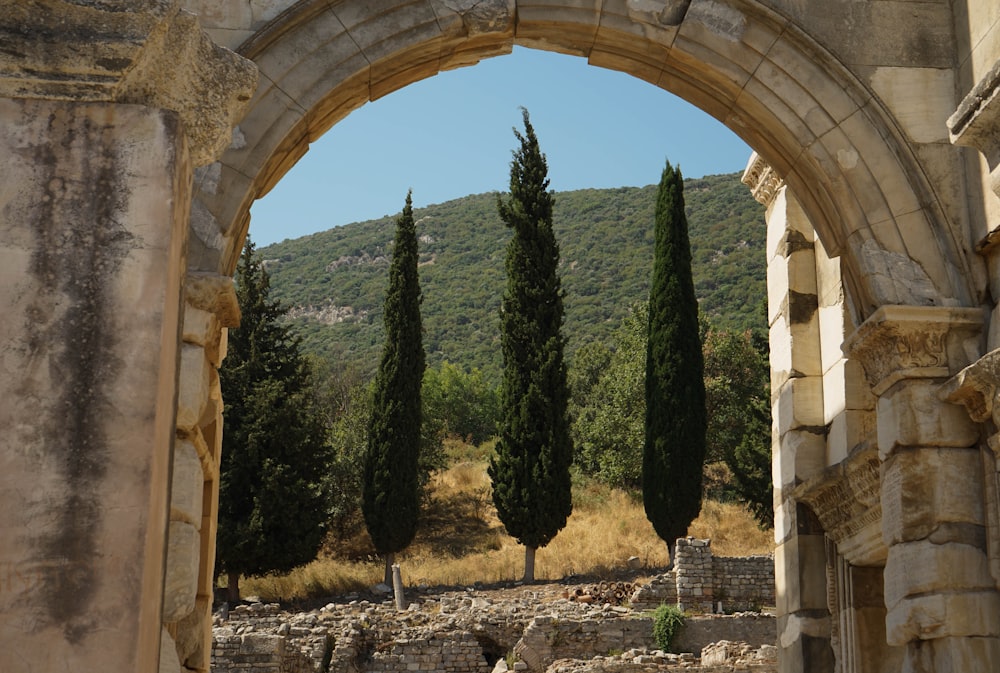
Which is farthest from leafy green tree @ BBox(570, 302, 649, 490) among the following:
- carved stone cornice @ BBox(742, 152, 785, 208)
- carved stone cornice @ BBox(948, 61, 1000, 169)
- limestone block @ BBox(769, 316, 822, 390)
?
carved stone cornice @ BBox(948, 61, 1000, 169)

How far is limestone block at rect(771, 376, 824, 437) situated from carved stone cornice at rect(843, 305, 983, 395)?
198 cm

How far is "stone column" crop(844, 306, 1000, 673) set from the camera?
616 cm

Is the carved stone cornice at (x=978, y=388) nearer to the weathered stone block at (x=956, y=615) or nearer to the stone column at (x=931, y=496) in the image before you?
the stone column at (x=931, y=496)

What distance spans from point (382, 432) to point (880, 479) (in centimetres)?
2271

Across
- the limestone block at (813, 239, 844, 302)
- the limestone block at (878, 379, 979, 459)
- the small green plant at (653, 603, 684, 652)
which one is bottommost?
the small green plant at (653, 603, 684, 652)

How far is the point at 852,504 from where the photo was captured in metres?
7.73

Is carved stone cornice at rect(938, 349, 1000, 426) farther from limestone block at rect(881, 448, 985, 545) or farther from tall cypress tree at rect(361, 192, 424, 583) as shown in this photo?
tall cypress tree at rect(361, 192, 424, 583)

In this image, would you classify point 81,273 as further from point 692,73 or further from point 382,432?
point 382,432

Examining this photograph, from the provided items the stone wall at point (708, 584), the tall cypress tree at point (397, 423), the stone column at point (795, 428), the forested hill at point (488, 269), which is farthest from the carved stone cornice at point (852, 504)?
the forested hill at point (488, 269)

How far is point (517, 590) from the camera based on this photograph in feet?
88.2

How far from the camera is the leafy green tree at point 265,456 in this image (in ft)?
87.0

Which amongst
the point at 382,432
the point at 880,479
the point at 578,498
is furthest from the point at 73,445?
the point at 578,498

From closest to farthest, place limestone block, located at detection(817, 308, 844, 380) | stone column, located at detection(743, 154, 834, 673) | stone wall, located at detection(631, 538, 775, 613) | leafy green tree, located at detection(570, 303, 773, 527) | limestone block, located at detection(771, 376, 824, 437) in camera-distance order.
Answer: stone column, located at detection(743, 154, 834, 673), limestone block, located at detection(817, 308, 844, 380), limestone block, located at detection(771, 376, 824, 437), stone wall, located at detection(631, 538, 775, 613), leafy green tree, located at detection(570, 303, 773, 527)

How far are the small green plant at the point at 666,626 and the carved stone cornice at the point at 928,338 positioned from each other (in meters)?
16.7
